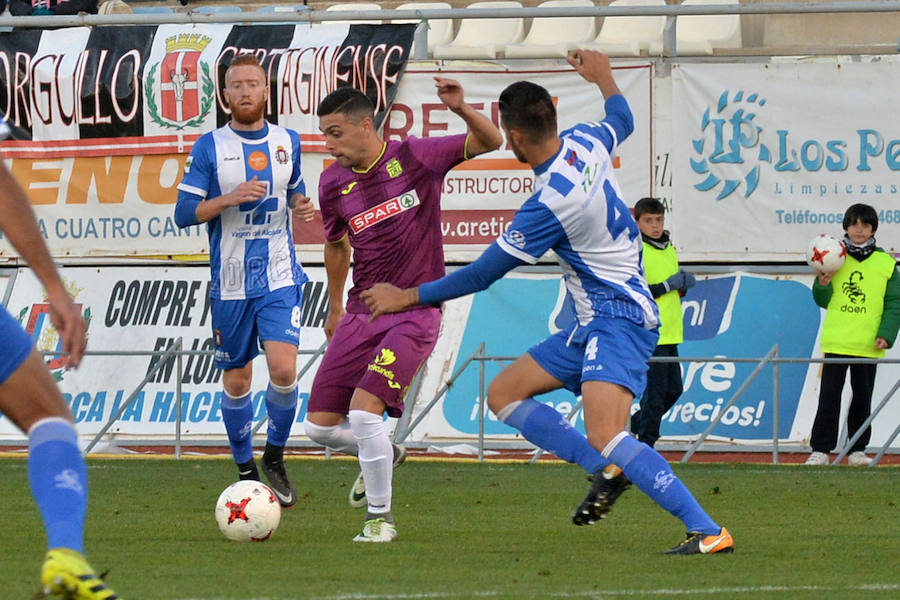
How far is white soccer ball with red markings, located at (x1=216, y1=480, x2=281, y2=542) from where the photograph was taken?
7602 millimetres

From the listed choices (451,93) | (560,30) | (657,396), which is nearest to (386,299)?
(451,93)

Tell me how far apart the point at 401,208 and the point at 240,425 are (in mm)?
2052

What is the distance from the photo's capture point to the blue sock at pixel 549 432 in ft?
24.6

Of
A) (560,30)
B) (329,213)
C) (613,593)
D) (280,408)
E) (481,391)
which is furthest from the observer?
(560,30)

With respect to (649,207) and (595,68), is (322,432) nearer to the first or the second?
(595,68)

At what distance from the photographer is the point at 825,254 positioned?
1277 cm

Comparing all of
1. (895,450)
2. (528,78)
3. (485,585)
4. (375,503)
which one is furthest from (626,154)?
(485,585)

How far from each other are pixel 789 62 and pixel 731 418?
3.06 m

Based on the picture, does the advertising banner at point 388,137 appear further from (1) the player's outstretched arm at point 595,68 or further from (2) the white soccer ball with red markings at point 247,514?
(2) the white soccer ball with red markings at point 247,514

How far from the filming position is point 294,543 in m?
7.63

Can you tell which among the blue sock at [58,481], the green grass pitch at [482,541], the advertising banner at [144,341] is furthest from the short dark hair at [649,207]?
the blue sock at [58,481]

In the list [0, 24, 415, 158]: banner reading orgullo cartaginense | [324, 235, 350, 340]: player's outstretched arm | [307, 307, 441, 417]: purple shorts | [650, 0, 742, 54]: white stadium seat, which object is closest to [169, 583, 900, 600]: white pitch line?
[307, 307, 441, 417]: purple shorts

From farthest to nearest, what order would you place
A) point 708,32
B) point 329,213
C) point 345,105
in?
1. point 708,32
2. point 329,213
3. point 345,105

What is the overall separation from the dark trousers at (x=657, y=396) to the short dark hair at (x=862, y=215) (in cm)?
176
